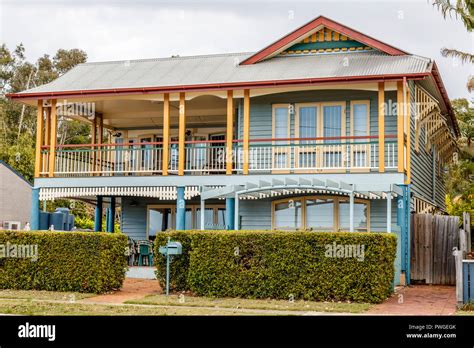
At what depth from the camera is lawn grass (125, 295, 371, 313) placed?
577 inches

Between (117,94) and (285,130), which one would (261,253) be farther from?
(117,94)

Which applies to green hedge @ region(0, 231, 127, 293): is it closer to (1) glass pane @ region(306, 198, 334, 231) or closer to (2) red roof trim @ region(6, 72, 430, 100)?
(2) red roof trim @ region(6, 72, 430, 100)

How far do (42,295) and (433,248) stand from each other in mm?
10930

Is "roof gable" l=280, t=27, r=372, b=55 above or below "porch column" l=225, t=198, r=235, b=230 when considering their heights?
above

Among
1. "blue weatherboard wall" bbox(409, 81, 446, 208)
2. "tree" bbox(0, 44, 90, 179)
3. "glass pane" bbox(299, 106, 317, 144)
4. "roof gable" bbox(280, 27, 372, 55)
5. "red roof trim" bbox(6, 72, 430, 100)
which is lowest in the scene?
"blue weatherboard wall" bbox(409, 81, 446, 208)

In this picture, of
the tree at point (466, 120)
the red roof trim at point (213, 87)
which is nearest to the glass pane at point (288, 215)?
the red roof trim at point (213, 87)

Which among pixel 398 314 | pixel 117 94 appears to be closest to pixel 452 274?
pixel 398 314

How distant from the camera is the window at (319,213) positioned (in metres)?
21.6

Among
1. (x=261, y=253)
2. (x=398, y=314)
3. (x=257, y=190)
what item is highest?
(x=257, y=190)

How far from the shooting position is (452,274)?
2086cm

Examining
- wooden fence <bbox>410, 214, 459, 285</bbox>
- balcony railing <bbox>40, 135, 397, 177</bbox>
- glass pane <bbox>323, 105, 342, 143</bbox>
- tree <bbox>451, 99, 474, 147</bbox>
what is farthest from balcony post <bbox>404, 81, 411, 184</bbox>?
tree <bbox>451, 99, 474, 147</bbox>

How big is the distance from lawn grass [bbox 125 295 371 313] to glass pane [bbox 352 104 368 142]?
24.6ft

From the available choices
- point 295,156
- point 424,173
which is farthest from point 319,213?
point 424,173
